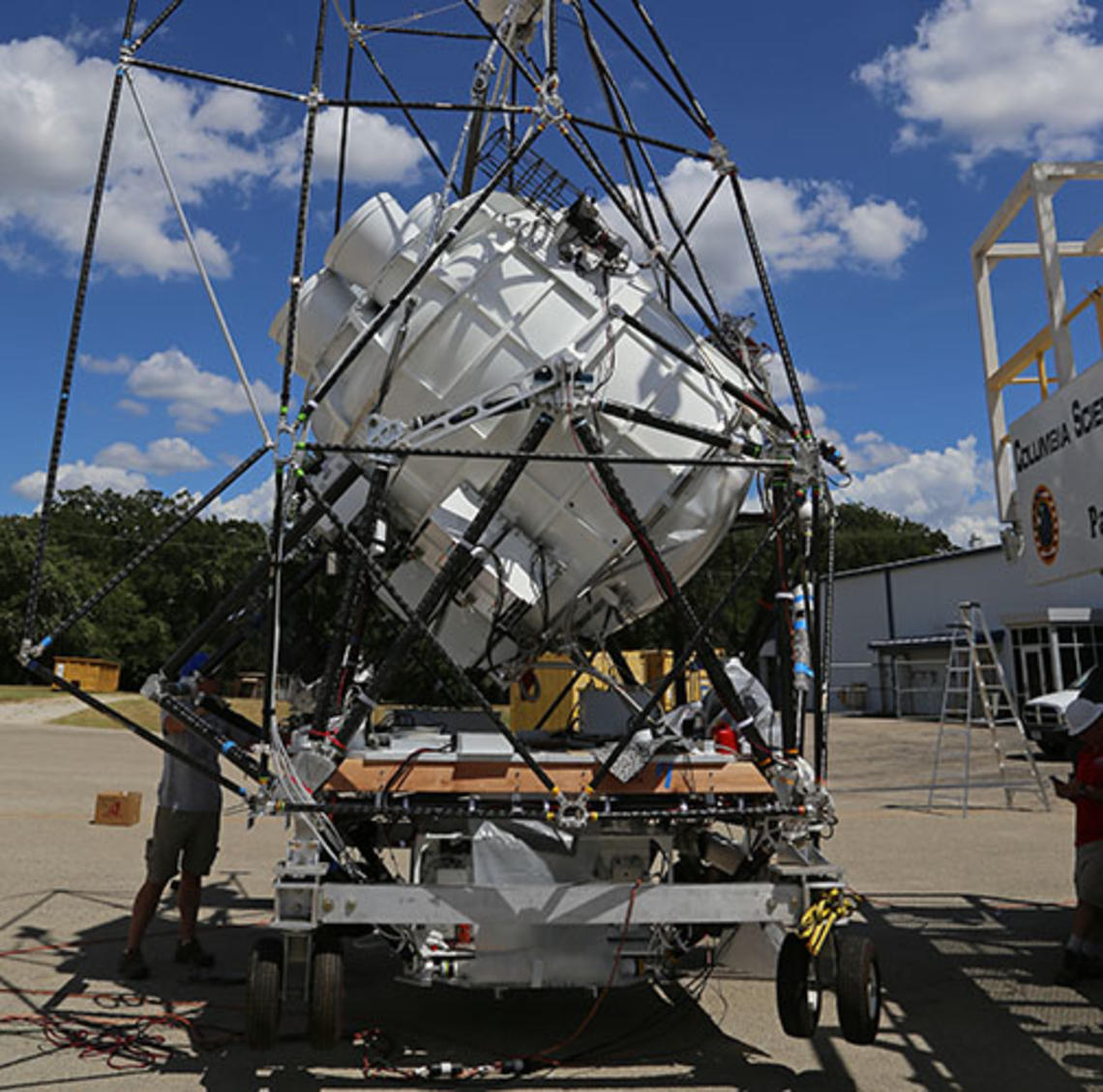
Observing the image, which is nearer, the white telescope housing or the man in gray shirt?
the white telescope housing

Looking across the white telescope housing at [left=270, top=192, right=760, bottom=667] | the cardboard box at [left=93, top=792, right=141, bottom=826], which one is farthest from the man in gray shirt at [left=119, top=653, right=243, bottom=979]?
the cardboard box at [left=93, top=792, right=141, bottom=826]

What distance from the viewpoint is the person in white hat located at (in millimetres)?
5832

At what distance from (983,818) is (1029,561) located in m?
8.24

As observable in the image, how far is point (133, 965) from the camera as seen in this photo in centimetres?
596

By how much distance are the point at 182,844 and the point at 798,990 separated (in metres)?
3.69

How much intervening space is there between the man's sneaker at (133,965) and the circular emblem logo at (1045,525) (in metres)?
5.24

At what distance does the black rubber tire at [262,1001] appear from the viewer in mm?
4258

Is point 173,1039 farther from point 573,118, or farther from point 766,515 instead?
point 573,118

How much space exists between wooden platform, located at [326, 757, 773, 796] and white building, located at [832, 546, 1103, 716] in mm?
20978

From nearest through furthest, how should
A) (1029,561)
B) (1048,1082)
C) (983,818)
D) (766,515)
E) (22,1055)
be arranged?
1. (1048,1082)
2. (22,1055)
3. (1029,561)
4. (766,515)
5. (983,818)

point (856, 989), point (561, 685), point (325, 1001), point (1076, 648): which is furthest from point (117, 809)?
point (1076, 648)

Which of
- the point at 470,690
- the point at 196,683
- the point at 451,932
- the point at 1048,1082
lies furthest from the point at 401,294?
the point at 1048,1082

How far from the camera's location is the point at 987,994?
5.65 m

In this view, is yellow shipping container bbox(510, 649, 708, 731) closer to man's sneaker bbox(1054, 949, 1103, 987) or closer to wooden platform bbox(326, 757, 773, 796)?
wooden platform bbox(326, 757, 773, 796)
